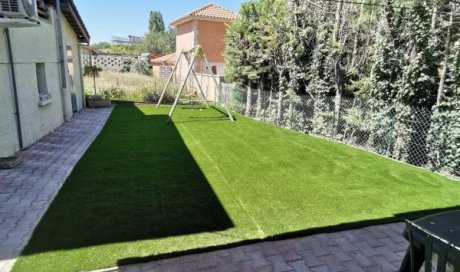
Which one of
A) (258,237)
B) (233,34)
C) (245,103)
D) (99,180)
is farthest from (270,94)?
(258,237)

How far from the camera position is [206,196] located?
464cm

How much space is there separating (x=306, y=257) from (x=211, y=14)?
778 inches

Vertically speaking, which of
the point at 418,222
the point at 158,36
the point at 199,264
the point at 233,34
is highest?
the point at 158,36

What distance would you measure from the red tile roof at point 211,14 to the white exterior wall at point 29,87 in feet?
39.3

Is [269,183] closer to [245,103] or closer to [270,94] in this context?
[270,94]

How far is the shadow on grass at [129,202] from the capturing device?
11.6ft

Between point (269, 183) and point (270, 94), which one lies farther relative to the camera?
point (270, 94)

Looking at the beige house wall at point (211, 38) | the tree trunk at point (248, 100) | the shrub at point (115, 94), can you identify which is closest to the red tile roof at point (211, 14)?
the beige house wall at point (211, 38)

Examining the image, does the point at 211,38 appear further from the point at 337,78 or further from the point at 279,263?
the point at 279,263

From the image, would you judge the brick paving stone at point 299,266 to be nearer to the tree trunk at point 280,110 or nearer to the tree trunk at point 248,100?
the tree trunk at point 280,110

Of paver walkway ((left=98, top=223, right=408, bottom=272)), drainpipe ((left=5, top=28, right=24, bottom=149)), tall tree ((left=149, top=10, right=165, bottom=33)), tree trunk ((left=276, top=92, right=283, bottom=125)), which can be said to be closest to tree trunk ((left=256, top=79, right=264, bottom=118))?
tree trunk ((left=276, top=92, right=283, bottom=125))

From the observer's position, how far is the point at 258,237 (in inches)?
139

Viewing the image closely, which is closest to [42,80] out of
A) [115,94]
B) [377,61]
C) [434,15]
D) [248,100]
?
[248,100]

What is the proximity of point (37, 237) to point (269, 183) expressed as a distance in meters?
3.31
